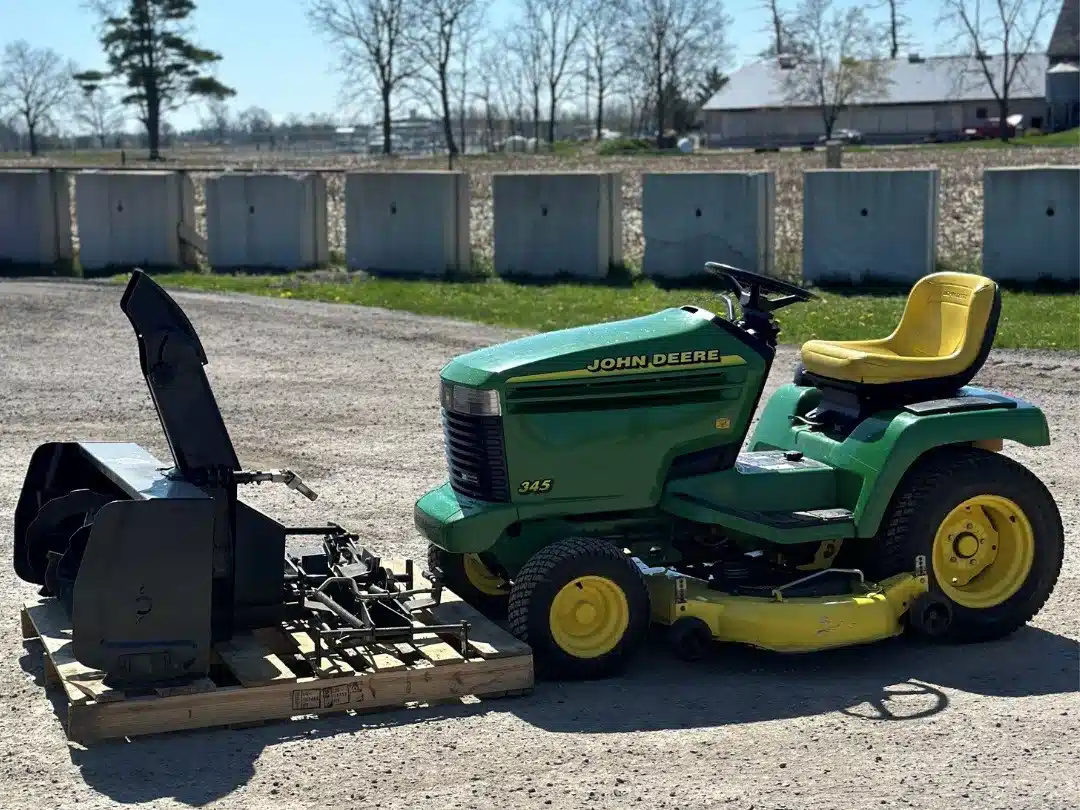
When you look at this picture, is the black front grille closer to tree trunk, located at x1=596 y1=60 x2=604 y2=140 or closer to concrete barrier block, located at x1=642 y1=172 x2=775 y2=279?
concrete barrier block, located at x1=642 y1=172 x2=775 y2=279

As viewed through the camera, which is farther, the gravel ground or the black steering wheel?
the black steering wheel

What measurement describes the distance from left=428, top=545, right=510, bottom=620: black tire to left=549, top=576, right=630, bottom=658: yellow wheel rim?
30.9 inches

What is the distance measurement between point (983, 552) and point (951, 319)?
112 centimetres

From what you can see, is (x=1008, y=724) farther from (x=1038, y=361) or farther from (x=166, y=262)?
(x=166, y=262)

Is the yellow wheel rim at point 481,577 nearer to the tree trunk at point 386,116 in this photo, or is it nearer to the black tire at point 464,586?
the black tire at point 464,586

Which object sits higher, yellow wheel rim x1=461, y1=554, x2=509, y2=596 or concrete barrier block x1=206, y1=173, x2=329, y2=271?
concrete barrier block x1=206, y1=173, x2=329, y2=271

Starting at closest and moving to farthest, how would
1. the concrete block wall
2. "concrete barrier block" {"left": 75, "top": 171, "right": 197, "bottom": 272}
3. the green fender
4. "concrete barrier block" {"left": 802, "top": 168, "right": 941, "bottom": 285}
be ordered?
the green fender, the concrete block wall, "concrete barrier block" {"left": 802, "top": 168, "right": 941, "bottom": 285}, "concrete barrier block" {"left": 75, "top": 171, "right": 197, "bottom": 272}

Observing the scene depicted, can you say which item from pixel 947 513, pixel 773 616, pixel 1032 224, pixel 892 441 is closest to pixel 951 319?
pixel 892 441

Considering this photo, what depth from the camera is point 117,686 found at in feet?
19.2

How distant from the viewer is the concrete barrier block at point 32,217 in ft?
76.5

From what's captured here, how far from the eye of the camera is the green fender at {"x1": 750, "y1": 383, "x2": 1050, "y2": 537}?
6797mm

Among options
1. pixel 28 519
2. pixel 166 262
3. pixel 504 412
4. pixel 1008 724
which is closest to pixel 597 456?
Result: pixel 504 412

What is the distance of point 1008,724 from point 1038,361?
29.0 feet

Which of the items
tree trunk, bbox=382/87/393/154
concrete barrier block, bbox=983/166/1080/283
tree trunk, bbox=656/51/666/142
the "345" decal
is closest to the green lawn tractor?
the "345" decal
